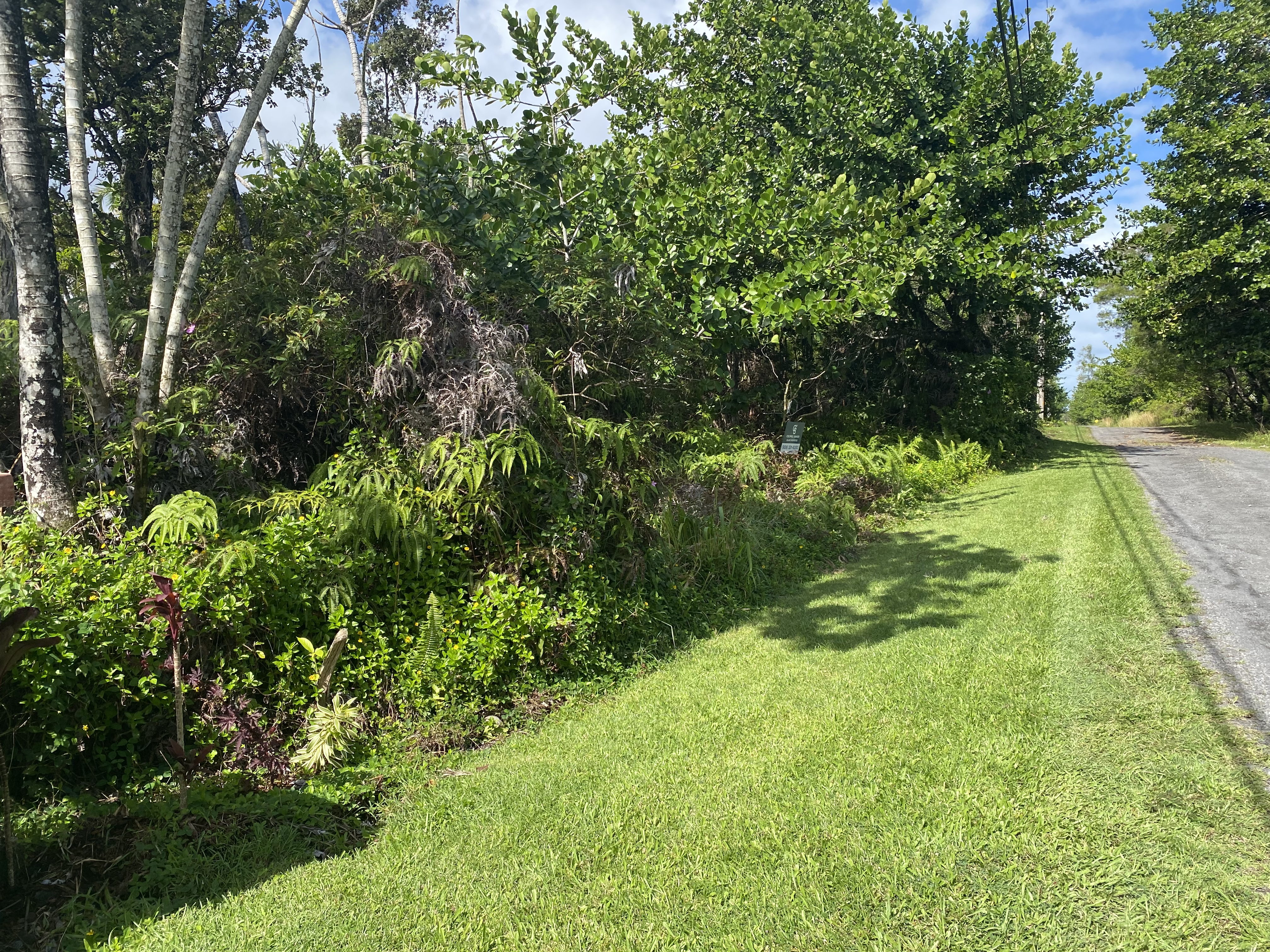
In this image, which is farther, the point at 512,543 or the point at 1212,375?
the point at 1212,375

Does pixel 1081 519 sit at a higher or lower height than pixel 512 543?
lower

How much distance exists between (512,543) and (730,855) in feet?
9.12

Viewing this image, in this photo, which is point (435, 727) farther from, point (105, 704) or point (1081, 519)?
point (1081, 519)

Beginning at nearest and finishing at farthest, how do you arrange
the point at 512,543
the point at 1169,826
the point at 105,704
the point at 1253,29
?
the point at 1169,826, the point at 105,704, the point at 512,543, the point at 1253,29

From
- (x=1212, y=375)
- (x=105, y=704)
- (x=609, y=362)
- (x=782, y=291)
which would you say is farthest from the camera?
(x=1212, y=375)

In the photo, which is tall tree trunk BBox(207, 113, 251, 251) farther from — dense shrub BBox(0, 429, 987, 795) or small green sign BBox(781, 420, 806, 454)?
small green sign BBox(781, 420, 806, 454)

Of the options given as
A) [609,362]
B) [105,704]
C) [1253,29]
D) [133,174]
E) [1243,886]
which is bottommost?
[1243,886]

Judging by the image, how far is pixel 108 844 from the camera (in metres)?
3.18

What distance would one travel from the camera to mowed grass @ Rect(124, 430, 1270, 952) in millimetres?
2686

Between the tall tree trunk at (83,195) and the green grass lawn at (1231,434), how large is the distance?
24.5 m

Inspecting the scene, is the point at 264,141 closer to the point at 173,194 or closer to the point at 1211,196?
the point at 173,194

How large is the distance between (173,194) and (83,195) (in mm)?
558

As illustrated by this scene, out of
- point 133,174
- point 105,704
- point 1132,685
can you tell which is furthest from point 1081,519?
point 133,174

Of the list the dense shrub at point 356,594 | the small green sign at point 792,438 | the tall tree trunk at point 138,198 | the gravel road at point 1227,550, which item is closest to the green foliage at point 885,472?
the small green sign at point 792,438
